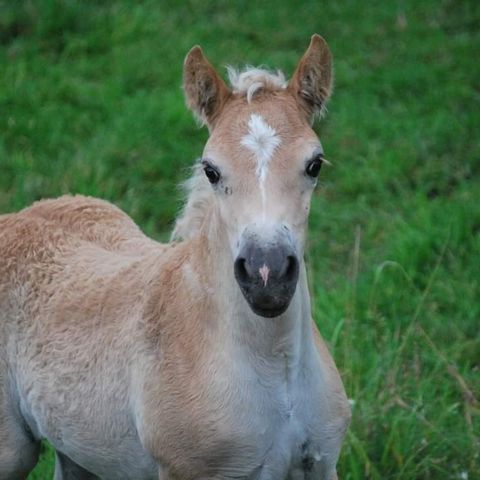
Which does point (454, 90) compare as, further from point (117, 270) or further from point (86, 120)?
point (117, 270)

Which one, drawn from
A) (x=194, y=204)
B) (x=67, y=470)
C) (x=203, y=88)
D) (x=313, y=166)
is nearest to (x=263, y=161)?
(x=313, y=166)

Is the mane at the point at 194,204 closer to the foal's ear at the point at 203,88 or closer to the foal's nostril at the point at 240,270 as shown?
the foal's ear at the point at 203,88

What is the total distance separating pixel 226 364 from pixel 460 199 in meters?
3.60

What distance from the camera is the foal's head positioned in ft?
12.0

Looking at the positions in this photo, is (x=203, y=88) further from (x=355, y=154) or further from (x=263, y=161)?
(x=355, y=154)

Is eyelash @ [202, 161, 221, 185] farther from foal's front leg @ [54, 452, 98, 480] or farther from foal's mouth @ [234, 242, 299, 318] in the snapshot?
foal's front leg @ [54, 452, 98, 480]

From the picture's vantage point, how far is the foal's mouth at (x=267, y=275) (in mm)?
3623

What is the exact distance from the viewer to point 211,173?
12.9 feet

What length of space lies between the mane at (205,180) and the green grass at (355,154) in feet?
4.33

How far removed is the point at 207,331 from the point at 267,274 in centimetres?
60

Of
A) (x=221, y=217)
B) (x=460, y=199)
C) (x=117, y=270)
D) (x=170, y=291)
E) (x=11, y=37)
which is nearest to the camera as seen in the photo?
(x=221, y=217)

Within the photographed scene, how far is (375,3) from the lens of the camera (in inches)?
399

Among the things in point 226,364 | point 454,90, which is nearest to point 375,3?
point 454,90

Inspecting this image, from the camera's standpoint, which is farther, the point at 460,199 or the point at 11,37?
the point at 11,37
